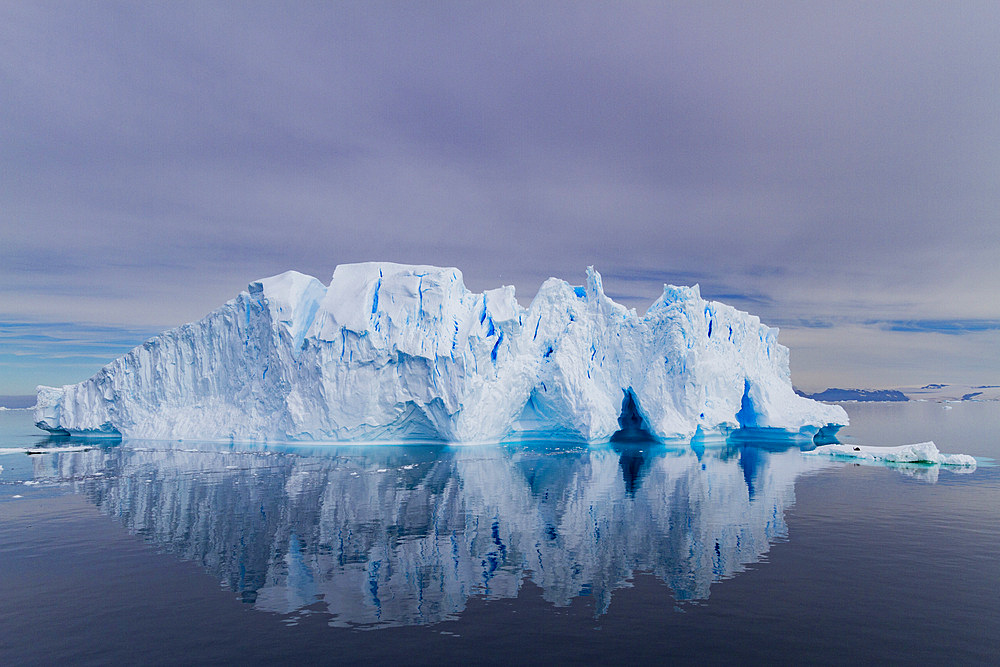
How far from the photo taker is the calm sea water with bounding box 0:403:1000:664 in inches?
297

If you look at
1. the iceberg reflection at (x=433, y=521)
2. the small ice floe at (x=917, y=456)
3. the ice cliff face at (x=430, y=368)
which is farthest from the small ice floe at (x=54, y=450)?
the small ice floe at (x=917, y=456)

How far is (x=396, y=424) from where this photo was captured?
99.9ft

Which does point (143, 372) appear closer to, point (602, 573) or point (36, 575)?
point (36, 575)

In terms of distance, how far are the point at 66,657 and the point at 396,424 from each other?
23397mm

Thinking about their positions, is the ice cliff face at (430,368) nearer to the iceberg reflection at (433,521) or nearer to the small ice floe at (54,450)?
the small ice floe at (54,450)

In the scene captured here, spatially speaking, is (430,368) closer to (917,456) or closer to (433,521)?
(433,521)

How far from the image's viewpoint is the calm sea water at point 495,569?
7547mm

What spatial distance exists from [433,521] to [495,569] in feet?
12.3

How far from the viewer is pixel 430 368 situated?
28531 millimetres

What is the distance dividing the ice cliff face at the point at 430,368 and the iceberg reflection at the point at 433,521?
156 inches

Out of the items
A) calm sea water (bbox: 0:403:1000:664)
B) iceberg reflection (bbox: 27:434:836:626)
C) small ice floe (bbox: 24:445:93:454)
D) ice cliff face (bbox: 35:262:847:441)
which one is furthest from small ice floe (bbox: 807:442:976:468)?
small ice floe (bbox: 24:445:93:454)

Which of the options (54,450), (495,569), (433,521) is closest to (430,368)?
(433,521)

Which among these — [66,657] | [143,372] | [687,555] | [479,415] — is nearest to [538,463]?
[479,415]

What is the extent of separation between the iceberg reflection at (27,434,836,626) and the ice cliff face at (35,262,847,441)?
397 cm
